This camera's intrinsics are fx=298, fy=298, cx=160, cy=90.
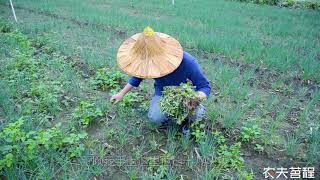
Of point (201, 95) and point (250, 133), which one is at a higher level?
point (201, 95)

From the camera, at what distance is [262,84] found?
443 cm

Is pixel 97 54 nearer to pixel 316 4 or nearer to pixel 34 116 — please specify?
pixel 34 116

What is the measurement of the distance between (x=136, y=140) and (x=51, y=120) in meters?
1.03

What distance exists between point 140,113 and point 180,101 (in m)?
0.90

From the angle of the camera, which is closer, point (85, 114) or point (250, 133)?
point (250, 133)

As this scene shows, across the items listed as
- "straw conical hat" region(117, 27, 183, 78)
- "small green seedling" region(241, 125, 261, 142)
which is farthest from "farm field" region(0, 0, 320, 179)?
"straw conical hat" region(117, 27, 183, 78)

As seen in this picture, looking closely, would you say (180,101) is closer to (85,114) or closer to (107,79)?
(85,114)

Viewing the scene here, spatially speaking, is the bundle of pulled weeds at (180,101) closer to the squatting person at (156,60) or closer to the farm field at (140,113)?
the squatting person at (156,60)

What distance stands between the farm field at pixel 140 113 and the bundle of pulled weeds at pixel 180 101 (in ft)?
0.93

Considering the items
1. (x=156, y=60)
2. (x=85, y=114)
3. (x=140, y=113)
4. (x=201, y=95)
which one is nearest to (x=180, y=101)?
(x=201, y=95)

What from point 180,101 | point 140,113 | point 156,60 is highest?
point 156,60

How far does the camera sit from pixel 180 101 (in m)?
2.56

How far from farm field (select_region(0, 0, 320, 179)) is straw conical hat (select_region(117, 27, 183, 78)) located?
68 centimetres

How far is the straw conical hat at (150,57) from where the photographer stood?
2.47 m
